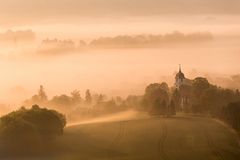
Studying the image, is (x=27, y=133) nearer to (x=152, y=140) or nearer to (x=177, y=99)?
(x=152, y=140)

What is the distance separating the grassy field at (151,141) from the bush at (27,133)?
11.4 feet

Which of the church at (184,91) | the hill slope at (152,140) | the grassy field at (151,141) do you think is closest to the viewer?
the grassy field at (151,141)

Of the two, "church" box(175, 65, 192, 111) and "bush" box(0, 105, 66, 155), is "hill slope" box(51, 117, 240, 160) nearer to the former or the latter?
"bush" box(0, 105, 66, 155)

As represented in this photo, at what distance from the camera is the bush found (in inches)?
4818

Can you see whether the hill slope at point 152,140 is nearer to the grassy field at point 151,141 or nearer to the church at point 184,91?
the grassy field at point 151,141

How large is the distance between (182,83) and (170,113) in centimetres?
3632

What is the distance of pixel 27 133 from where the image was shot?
4850 inches

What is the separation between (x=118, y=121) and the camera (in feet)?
512

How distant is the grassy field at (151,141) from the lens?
11598 centimetres

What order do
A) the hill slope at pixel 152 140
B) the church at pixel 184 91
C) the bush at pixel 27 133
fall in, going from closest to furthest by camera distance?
1. the hill slope at pixel 152 140
2. the bush at pixel 27 133
3. the church at pixel 184 91

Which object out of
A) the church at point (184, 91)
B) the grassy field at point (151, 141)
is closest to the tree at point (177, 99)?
the church at point (184, 91)

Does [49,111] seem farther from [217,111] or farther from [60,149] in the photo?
[217,111]

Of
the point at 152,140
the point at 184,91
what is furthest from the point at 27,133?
the point at 184,91

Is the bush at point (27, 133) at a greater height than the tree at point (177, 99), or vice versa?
the tree at point (177, 99)
